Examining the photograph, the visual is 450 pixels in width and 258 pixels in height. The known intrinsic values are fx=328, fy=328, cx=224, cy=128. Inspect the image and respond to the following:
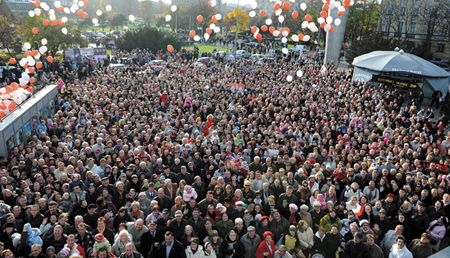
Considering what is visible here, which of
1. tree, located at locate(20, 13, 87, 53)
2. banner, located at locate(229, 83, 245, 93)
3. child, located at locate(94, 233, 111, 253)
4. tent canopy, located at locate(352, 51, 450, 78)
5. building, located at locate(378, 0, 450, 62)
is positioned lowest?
child, located at locate(94, 233, 111, 253)

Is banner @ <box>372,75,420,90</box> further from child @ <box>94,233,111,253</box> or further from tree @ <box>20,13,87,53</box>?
tree @ <box>20,13,87,53</box>

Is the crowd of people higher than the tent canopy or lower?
lower

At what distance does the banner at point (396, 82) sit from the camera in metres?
18.0

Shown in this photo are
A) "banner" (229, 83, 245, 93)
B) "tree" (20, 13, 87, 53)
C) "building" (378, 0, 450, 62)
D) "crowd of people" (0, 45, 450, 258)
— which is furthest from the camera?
"building" (378, 0, 450, 62)

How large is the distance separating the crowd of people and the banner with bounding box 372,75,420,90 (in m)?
6.57

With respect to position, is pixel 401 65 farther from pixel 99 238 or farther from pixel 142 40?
pixel 142 40

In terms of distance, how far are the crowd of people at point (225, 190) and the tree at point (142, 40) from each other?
87.6ft

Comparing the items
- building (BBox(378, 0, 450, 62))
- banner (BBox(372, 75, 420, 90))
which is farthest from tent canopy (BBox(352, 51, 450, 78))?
building (BBox(378, 0, 450, 62))

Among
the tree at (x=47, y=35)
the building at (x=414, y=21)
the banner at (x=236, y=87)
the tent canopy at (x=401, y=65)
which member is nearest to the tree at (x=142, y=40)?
the tree at (x=47, y=35)

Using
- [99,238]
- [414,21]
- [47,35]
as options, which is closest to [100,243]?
[99,238]

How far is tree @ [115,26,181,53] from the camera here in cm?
3753

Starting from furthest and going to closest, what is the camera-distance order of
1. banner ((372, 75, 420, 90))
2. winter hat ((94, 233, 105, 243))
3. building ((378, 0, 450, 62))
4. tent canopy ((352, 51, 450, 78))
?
building ((378, 0, 450, 62)) < banner ((372, 75, 420, 90)) < tent canopy ((352, 51, 450, 78)) < winter hat ((94, 233, 105, 243))

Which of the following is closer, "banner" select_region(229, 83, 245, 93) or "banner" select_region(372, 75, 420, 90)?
"banner" select_region(229, 83, 245, 93)

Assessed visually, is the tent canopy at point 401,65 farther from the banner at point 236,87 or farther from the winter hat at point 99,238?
the winter hat at point 99,238
